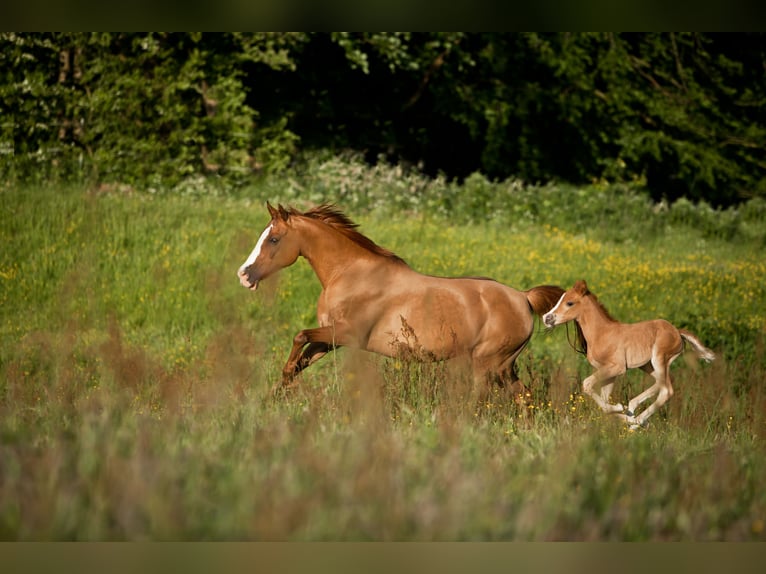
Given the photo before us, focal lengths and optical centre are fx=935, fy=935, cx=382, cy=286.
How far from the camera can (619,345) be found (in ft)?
19.4

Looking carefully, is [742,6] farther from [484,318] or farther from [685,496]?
[484,318]

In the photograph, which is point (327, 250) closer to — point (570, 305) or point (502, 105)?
A: point (570, 305)

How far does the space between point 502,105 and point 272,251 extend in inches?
589

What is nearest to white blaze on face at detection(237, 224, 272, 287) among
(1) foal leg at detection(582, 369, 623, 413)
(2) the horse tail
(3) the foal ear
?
(3) the foal ear

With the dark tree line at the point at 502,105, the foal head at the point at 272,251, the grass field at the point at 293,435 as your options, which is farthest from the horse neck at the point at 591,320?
the dark tree line at the point at 502,105

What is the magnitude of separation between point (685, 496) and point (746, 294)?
29.2 feet

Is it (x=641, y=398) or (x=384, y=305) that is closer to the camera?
(x=641, y=398)

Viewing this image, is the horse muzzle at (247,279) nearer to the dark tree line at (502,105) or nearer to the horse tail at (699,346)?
the horse tail at (699,346)

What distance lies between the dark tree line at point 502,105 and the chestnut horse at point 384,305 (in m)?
10.9

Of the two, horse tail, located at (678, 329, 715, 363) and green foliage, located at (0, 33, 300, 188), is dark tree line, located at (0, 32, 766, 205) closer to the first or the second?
green foliage, located at (0, 33, 300, 188)

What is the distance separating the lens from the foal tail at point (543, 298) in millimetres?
6402

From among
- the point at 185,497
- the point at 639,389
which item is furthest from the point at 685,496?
the point at 639,389

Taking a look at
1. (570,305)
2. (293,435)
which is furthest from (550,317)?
(293,435)

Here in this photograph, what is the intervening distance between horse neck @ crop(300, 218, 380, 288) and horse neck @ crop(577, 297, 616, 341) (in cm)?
144
